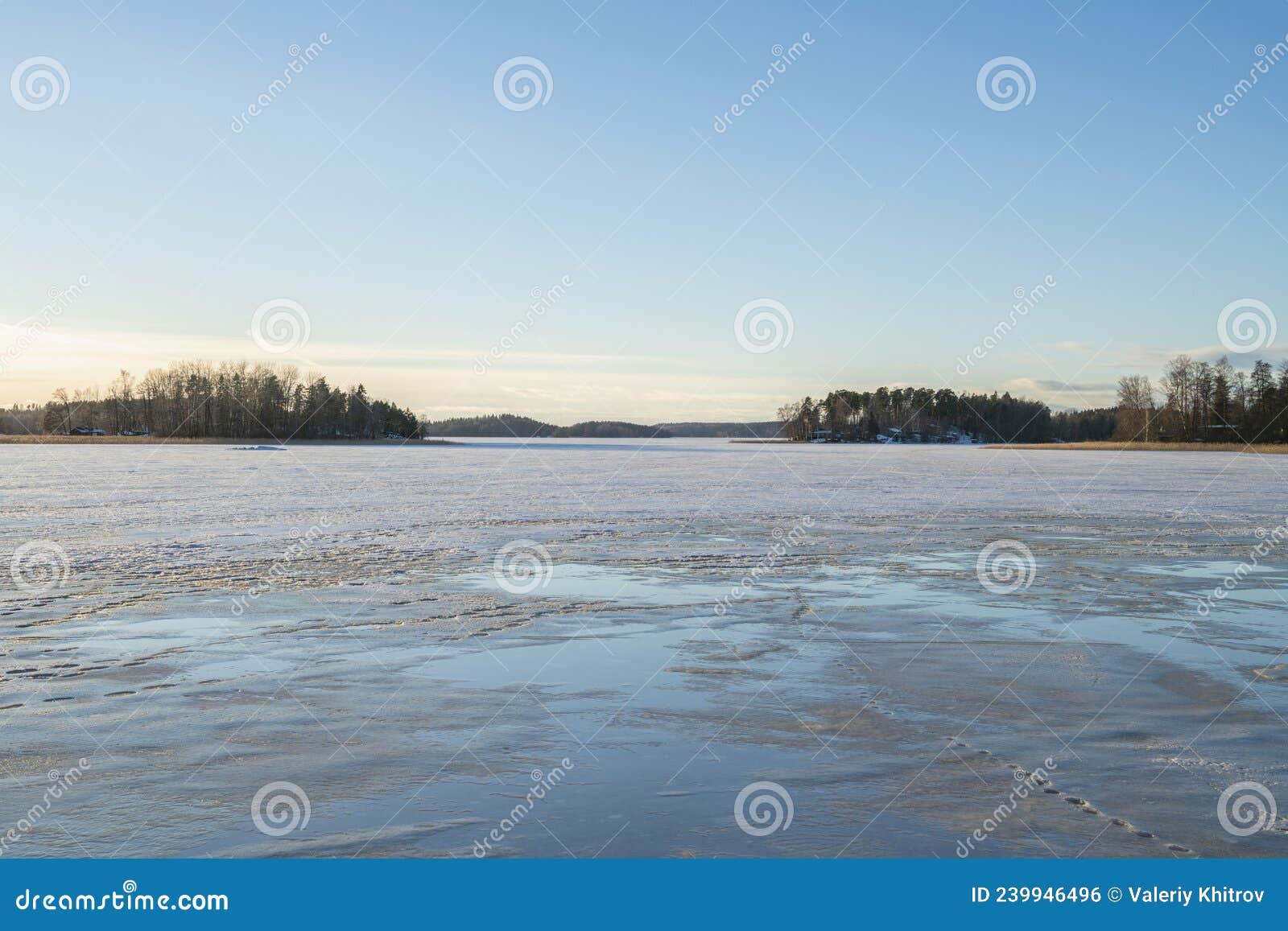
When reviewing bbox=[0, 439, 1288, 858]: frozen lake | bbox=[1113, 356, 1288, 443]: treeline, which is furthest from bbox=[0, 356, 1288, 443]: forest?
bbox=[0, 439, 1288, 858]: frozen lake

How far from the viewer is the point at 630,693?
615 centimetres

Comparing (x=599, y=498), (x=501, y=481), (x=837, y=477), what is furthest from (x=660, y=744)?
(x=837, y=477)

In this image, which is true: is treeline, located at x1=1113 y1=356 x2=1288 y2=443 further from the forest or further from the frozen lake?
the frozen lake

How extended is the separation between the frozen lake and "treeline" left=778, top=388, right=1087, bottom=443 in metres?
143

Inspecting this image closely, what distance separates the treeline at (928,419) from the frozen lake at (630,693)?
143 m

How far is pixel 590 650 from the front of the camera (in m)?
7.38

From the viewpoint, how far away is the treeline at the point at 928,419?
15150cm

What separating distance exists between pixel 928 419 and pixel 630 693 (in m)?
155

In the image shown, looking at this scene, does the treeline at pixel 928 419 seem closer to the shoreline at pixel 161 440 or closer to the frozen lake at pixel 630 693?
the shoreline at pixel 161 440

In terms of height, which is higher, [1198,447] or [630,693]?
[1198,447]

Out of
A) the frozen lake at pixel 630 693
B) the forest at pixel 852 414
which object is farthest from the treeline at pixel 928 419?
the frozen lake at pixel 630 693

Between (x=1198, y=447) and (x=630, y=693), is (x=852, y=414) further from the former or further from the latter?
(x=630, y=693)

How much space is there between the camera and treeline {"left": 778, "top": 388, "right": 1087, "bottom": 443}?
152 meters

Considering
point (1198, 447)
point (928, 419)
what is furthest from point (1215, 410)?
point (928, 419)
